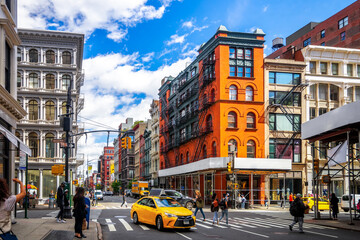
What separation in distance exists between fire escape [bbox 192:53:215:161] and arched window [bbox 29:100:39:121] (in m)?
20.7

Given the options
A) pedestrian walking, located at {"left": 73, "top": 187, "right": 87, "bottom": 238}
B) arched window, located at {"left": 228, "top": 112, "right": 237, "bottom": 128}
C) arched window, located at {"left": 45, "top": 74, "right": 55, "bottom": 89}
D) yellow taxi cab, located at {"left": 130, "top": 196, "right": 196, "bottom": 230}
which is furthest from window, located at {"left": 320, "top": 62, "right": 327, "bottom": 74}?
pedestrian walking, located at {"left": 73, "top": 187, "right": 87, "bottom": 238}

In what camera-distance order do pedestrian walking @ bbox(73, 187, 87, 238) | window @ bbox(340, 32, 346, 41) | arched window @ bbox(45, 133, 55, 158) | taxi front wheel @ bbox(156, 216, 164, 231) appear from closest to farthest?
pedestrian walking @ bbox(73, 187, 87, 238) → taxi front wheel @ bbox(156, 216, 164, 231) → arched window @ bbox(45, 133, 55, 158) → window @ bbox(340, 32, 346, 41)

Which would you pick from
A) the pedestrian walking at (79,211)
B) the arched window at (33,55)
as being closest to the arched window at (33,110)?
the arched window at (33,55)

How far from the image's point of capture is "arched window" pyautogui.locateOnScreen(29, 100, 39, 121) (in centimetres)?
5305

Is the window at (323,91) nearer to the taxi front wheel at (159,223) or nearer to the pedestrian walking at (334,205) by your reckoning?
the pedestrian walking at (334,205)

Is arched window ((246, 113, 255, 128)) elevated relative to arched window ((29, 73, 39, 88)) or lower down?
lower down

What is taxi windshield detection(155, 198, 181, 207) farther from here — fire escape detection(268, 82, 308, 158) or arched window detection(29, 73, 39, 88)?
arched window detection(29, 73, 39, 88)

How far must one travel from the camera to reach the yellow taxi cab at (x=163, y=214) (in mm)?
18250

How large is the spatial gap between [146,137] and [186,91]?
1250 inches

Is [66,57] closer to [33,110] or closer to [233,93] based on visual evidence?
[33,110]

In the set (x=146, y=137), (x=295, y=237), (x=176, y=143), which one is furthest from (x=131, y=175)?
(x=295, y=237)

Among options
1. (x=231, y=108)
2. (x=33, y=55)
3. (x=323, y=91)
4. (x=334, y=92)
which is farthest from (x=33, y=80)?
(x=334, y=92)

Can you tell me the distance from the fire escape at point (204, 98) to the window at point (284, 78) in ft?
24.1

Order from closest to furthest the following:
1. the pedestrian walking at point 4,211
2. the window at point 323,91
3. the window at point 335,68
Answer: the pedestrian walking at point 4,211 < the window at point 323,91 < the window at point 335,68
